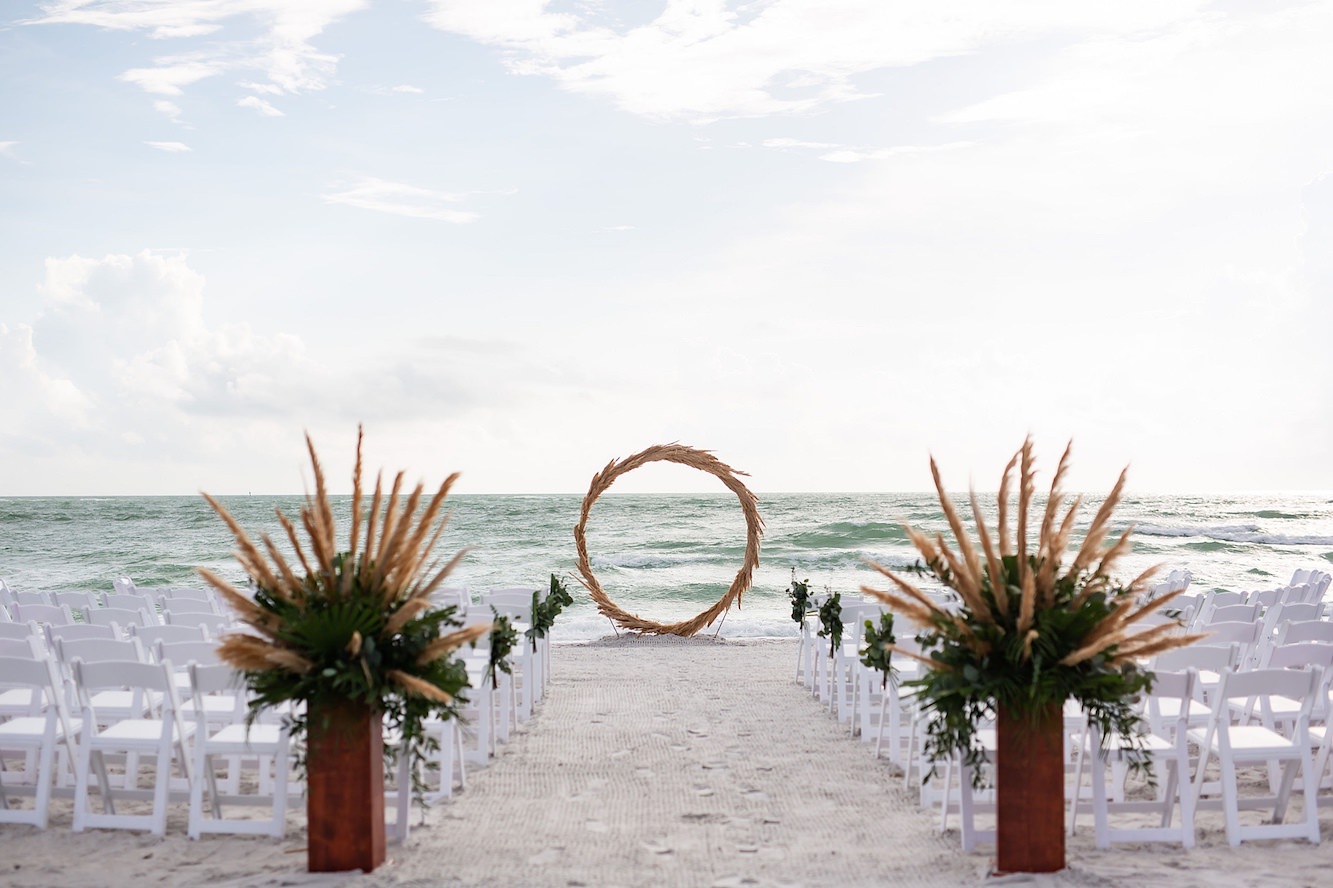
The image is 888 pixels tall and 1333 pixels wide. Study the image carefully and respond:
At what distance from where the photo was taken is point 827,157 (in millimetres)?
16297

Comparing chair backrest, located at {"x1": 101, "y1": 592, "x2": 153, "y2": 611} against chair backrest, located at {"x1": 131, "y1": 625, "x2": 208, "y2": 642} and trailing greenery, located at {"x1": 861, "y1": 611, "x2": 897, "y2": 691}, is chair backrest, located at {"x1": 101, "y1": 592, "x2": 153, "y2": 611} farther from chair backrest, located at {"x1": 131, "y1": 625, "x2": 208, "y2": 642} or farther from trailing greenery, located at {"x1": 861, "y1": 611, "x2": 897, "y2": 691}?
trailing greenery, located at {"x1": 861, "y1": 611, "x2": 897, "y2": 691}

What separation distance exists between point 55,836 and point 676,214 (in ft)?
49.8

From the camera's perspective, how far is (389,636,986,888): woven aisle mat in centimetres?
441

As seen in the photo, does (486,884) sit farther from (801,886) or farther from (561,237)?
(561,237)

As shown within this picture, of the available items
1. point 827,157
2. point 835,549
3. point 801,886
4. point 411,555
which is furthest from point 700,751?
point 835,549

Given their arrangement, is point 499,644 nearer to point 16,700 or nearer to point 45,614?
point 16,700

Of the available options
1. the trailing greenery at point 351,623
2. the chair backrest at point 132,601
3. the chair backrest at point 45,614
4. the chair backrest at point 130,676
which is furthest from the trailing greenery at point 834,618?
the chair backrest at point 45,614

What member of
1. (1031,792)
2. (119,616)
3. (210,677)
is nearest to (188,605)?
(119,616)

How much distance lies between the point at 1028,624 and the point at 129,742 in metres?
3.95

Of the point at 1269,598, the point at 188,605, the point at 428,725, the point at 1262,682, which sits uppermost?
the point at 1262,682

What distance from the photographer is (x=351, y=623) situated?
4133mm

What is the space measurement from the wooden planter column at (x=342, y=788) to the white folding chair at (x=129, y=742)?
2.90 feet

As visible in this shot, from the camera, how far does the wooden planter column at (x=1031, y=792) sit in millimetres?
4160

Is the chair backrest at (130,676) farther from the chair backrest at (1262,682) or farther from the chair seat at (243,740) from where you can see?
the chair backrest at (1262,682)
